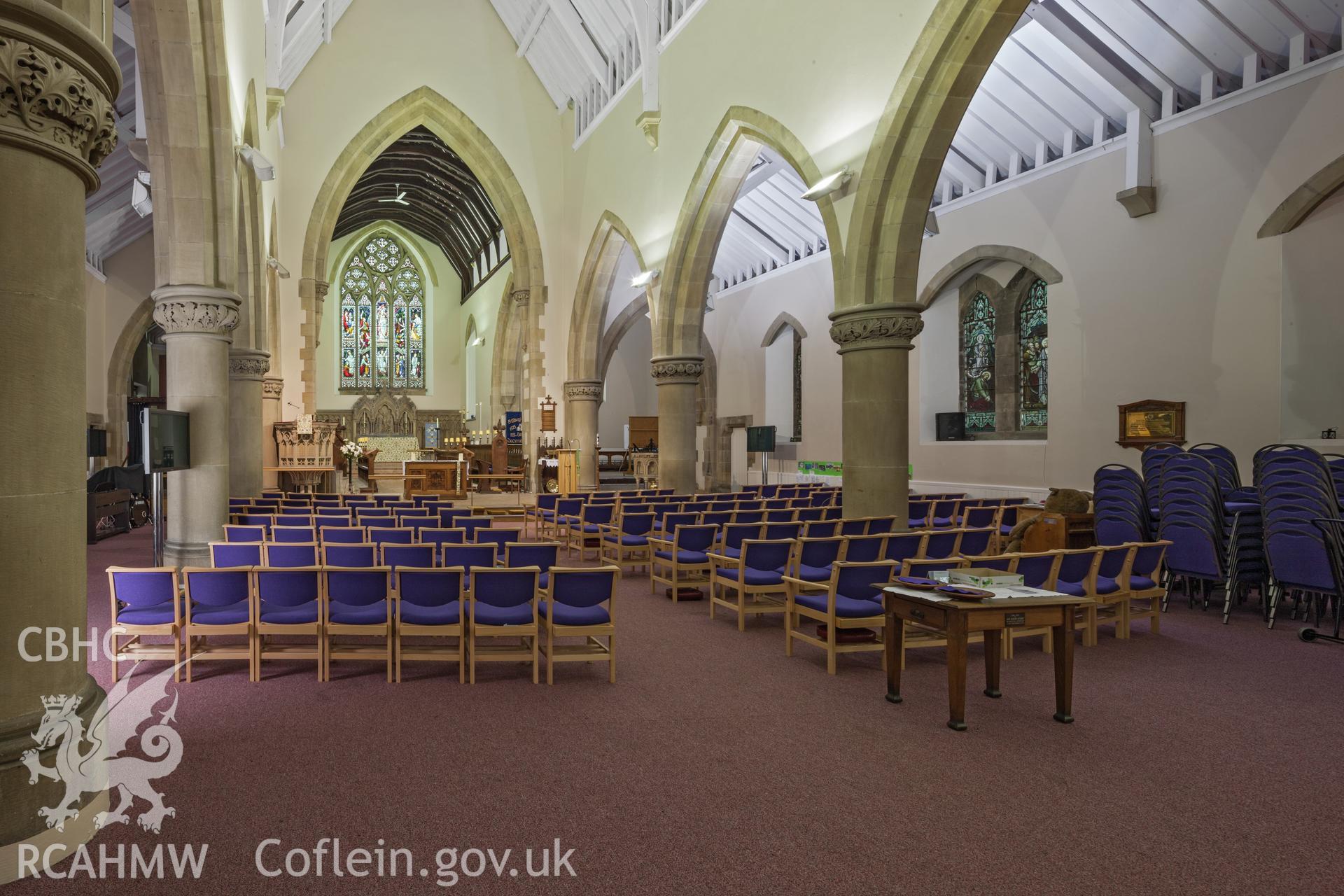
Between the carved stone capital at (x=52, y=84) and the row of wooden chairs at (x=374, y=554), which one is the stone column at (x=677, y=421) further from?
the carved stone capital at (x=52, y=84)

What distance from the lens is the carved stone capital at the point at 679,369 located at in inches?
557

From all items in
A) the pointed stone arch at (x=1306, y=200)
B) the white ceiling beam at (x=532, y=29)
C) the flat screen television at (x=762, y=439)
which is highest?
the white ceiling beam at (x=532, y=29)

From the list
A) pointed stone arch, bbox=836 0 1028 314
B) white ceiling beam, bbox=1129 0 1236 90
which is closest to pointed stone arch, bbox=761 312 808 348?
white ceiling beam, bbox=1129 0 1236 90

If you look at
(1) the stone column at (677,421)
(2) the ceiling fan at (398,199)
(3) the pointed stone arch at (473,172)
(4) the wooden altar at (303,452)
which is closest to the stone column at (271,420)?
(4) the wooden altar at (303,452)

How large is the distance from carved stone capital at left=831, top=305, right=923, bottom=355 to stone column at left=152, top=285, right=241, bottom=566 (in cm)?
599

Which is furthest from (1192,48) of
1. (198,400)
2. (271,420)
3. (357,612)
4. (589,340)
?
(271,420)

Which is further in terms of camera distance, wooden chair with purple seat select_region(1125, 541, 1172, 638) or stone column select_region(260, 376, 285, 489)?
stone column select_region(260, 376, 285, 489)

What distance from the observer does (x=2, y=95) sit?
2543 mm

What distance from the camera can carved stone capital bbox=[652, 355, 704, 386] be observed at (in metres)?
14.2

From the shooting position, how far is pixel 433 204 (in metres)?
30.1

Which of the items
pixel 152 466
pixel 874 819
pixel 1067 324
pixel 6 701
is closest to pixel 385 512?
pixel 152 466

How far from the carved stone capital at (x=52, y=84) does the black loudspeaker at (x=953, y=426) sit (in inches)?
564

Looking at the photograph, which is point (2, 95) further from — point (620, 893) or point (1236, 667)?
point (1236, 667)

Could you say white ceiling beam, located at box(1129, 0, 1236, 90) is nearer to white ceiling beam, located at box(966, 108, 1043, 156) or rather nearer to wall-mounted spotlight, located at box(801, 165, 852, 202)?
white ceiling beam, located at box(966, 108, 1043, 156)
